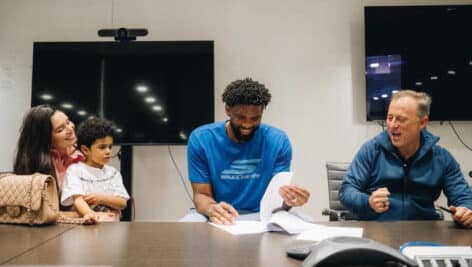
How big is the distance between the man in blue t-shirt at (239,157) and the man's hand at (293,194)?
47 cm

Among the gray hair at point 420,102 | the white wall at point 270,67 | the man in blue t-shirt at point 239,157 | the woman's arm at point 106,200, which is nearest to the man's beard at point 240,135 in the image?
the man in blue t-shirt at point 239,157

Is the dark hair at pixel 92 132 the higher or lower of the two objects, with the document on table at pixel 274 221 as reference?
higher

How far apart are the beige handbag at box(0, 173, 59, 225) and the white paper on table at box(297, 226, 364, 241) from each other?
2.60ft

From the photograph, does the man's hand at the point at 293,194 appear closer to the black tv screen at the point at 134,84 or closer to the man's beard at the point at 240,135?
the man's beard at the point at 240,135

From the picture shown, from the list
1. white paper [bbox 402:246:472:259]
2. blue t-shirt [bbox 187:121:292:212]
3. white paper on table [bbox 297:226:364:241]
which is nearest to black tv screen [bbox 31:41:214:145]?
blue t-shirt [bbox 187:121:292:212]

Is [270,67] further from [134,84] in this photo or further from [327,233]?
[327,233]

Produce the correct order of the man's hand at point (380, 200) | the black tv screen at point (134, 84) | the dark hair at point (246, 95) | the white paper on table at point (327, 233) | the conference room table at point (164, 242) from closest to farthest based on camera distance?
the conference room table at point (164, 242) < the white paper on table at point (327, 233) < the man's hand at point (380, 200) < the dark hair at point (246, 95) < the black tv screen at point (134, 84)

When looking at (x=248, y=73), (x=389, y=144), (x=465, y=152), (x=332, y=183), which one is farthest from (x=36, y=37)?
(x=465, y=152)

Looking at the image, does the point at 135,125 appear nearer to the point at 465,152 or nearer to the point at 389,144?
the point at 389,144

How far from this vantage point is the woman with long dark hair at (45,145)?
1605 millimetres

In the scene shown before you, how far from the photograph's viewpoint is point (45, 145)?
1.72 meters

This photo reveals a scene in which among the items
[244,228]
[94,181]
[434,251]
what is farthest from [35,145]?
[434,251]

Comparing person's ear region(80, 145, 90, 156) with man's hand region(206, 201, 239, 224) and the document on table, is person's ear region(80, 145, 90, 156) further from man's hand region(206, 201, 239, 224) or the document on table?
the document on table

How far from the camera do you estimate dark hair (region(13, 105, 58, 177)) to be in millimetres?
1594
